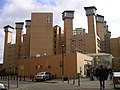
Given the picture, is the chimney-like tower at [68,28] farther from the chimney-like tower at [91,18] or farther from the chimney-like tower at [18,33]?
the chimney-like tower at [18,33]

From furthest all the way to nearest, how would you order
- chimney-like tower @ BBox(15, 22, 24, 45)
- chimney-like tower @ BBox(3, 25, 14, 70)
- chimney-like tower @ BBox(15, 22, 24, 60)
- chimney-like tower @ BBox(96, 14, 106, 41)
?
1. chimney-like tower @ BBox(3, 25, 14, 70)
2. chimney-like tower @ BBox(15, 22, 24, 45)
3. chimney-like tower @ BBox(15, 22, 24, 60)
4. chimney-like tower @ BBox(96, 14, 106, 41)

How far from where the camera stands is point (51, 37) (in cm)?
8356

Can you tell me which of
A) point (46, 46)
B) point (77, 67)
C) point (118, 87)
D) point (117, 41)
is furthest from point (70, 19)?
point (118, 87)

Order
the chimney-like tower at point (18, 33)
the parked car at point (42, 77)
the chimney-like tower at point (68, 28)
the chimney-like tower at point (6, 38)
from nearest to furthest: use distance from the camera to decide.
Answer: the parked car at point (42, 77)
the chimney-like tower at point (68, 28)
the chimney-like tower at point (18, 33)
the chimney-like tower at point (6, 38)

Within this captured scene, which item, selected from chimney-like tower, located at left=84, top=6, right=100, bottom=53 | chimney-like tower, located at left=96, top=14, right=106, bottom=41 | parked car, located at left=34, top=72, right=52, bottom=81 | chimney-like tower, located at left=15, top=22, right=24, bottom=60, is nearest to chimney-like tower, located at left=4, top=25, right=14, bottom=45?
chimney-like tower, located at left=15, top=22, right=24, bottom=60

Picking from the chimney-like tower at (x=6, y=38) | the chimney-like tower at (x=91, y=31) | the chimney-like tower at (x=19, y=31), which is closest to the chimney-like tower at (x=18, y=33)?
the chimney-like tower at (x=19, y=31)

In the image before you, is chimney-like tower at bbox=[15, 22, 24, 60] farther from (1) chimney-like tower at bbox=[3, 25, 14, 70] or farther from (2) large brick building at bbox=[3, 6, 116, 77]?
(1) chimney-like tower at bbox=[3, 25, 14, 70]

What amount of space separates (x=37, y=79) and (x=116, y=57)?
187 feet

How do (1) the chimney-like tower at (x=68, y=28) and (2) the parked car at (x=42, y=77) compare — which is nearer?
(2) the parked car at (x=42, y=77)

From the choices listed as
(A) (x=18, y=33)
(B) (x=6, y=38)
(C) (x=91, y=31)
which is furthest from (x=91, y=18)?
(B) (x=6, y=38)

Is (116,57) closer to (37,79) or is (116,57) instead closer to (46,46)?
(46,46)

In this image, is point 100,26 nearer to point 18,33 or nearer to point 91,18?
point 91,18

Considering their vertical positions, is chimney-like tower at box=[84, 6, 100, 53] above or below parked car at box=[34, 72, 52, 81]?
above

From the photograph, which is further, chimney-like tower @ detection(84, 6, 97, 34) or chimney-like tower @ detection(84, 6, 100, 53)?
chimney-like tower @ detection(84, 6, 97, 34)
